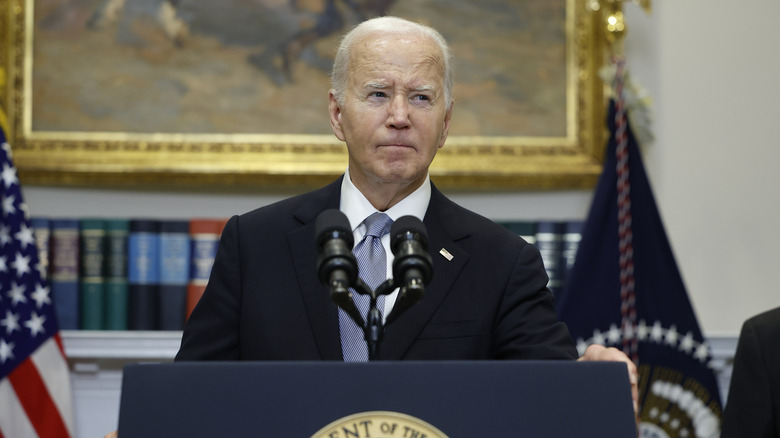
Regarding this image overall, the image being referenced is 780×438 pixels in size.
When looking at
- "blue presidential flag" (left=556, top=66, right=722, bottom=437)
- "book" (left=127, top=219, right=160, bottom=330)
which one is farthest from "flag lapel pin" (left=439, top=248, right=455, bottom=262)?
"book" (left=127, top=219, right=160, bottom=330)

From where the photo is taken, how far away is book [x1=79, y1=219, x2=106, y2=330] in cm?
445

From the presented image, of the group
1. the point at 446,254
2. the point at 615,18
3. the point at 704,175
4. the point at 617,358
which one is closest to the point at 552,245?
the point at 704,175

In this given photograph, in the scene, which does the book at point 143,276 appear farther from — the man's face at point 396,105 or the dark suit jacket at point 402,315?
the man's face at point 396,105

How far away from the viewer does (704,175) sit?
4719 mm

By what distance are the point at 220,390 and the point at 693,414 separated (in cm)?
328

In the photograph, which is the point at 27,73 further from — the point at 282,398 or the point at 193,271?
the point at 282,398

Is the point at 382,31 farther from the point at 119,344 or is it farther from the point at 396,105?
the point at 119,344

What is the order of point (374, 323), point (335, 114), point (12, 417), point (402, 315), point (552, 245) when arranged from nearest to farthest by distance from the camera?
point (374, 323) < point (402, 315) < point (335, 114) < point (12, 417) < point (552, 245)

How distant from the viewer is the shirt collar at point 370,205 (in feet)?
7.59

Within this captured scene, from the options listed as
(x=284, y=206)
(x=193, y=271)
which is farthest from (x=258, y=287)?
(x=193, y=271)

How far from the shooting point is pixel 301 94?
185 inches

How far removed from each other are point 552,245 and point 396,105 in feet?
7.98

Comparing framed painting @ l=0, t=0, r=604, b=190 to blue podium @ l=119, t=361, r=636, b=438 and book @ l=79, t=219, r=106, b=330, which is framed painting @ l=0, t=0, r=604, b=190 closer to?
book @ l=79, t=219, r=106, b=330

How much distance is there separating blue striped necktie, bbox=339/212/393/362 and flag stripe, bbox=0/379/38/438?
2.48 meters
